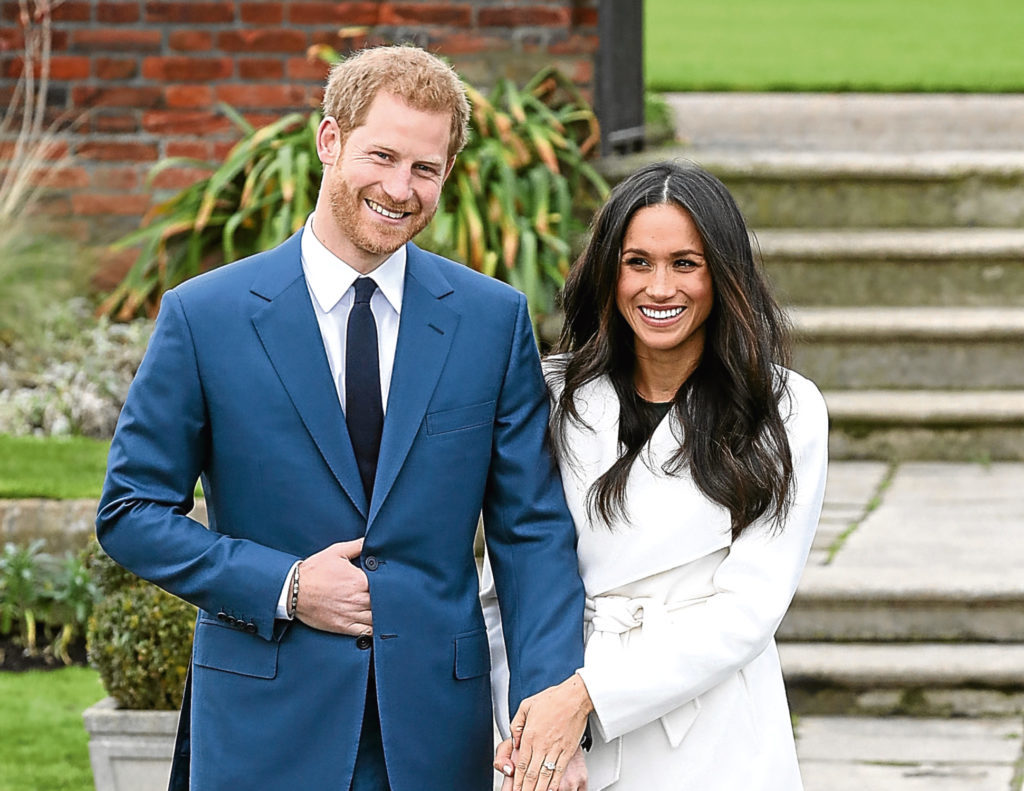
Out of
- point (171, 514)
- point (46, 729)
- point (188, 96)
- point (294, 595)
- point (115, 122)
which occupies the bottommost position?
point (46, 729)

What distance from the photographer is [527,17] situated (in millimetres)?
6469

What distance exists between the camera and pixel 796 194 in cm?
662

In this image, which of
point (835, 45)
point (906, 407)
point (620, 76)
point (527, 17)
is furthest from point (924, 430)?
point (835, 45)

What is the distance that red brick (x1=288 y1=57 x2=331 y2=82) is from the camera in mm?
6477

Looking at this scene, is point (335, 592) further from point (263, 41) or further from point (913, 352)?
point (263, 41)

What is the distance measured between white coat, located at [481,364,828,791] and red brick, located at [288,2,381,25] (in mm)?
4327

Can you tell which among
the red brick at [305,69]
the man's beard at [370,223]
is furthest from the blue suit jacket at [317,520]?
the red brick at [305,69]

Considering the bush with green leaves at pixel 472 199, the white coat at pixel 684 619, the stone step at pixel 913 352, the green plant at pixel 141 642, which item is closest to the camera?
the white coat at pixel 684 619

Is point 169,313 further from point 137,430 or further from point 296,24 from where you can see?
point 296,24

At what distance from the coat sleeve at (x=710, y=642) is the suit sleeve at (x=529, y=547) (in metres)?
0.07

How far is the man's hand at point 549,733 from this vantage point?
7.72ft

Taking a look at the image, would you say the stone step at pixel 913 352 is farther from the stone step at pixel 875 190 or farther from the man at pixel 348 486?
the man at pixel 348 486

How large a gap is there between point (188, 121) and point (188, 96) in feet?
0.34

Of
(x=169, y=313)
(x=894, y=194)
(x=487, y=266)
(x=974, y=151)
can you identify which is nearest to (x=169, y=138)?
(x=487, y=266)
